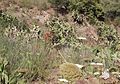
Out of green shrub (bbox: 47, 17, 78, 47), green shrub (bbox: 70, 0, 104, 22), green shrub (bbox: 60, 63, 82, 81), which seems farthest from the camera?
green shrub (bbox: 70, 0, 104, 22)

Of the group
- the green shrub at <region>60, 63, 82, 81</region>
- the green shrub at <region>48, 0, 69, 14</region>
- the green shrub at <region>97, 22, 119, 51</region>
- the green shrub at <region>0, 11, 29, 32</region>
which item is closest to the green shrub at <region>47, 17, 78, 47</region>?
the green shrub at <region>0, 11, 29, 32</region>

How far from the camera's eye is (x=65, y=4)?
1454 cm

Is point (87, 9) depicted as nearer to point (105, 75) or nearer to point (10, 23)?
point (10, 23)

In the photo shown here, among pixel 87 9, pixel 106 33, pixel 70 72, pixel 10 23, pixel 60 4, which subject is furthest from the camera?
pixel 87 9

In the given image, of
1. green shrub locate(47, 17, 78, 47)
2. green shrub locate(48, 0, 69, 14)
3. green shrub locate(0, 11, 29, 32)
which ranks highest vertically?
green shrub locate(48, 0, 69, 14)

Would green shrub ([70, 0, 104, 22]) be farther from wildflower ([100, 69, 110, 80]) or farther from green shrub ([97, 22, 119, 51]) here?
wildflower ([100, 69, 110, 80])

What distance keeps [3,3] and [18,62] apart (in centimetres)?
866

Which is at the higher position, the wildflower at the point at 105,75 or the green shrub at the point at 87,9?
the green shrub at the point at 87,9

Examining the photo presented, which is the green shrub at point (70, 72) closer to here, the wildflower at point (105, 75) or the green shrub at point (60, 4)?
the wildflower at point (105, 75)

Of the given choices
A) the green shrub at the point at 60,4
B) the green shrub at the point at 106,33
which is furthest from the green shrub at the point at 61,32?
the green shrub at the point at 60,4

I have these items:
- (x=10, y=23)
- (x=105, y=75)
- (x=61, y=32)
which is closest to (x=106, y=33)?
(x=61, y=32)

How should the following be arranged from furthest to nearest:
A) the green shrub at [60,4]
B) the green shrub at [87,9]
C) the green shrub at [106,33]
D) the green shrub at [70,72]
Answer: the green shrub at [60,4]
the green shrub at [87,9]
the green shrub at [106,33]
the green shrub at [70,72]

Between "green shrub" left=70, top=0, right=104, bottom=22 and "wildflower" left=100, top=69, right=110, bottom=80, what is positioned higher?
"green shrub" left=70, top=0, right=104, bottom=22

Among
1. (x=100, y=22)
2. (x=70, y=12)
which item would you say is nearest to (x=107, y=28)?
(x=100, y=22)
